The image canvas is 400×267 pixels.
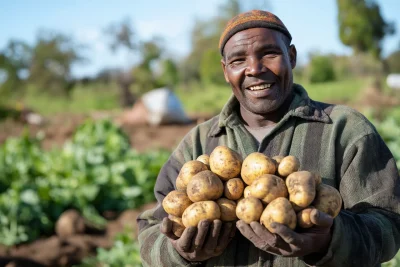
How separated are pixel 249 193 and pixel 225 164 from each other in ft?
0.46

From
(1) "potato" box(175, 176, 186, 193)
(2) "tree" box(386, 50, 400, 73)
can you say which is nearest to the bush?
(2) "tree" box(386, 50, 400, 73)

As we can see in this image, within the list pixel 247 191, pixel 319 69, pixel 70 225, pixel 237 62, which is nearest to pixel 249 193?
pixel 247 191

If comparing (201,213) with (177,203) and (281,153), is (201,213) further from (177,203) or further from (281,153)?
(281,153)

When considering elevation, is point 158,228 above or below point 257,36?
below

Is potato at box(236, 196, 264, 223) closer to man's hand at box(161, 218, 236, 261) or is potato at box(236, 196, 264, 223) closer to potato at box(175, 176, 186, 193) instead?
man's hand at box(161, 218, 236, 261)

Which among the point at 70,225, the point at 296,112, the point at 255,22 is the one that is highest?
the point at 255,22

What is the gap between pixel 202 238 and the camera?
63.7 inches

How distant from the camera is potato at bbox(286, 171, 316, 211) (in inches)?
61.7

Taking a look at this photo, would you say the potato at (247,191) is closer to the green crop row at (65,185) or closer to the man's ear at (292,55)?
the man's ear at (292,55)

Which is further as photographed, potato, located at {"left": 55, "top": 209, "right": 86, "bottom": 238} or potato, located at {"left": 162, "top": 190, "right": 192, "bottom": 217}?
potato, located at {"left": 55, "top": 209, "right": 86, "bottom": 238}

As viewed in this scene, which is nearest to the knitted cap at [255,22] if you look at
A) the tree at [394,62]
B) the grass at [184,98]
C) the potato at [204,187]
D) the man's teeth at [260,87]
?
the man's teeth at [260,87]

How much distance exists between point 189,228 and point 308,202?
1.31ft

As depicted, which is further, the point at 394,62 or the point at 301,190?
the point at 394,62

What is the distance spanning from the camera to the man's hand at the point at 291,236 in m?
1.47
